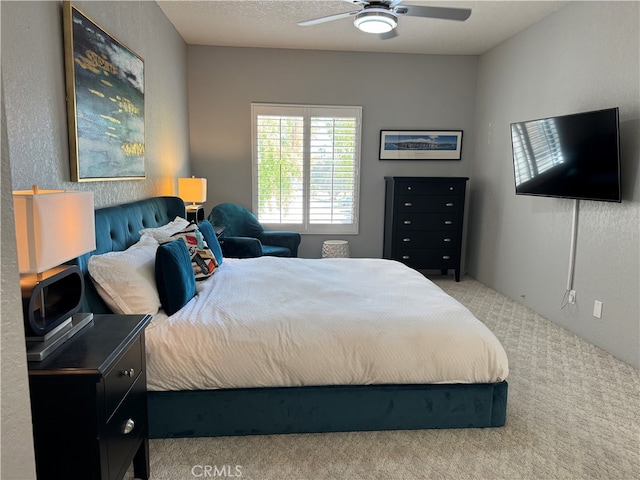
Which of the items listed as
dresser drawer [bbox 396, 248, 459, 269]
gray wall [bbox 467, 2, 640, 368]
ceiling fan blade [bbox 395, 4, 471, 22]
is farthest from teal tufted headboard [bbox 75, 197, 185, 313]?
gray wall [bbox 467, 2, 640, 368]

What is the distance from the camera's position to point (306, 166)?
538cm

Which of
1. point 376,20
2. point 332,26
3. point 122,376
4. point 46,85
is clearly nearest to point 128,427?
point 122,376

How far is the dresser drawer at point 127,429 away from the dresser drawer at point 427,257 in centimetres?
387

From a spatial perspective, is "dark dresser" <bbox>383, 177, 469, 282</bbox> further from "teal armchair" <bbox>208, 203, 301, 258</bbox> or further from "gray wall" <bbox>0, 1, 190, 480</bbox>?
"gray wall" <bbox>0, 1, 190, 480</bbox>

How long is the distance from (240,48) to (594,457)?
5173mm

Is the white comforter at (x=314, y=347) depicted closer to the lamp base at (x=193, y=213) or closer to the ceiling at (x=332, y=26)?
the lamp base at (x=193, y=213)

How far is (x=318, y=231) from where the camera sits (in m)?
5.56

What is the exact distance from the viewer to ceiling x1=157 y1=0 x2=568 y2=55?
3.82m

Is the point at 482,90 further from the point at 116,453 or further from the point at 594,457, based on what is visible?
the point at 116,453

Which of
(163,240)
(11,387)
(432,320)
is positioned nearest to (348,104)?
(163,240)

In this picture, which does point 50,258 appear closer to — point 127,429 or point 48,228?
→ point 48,228

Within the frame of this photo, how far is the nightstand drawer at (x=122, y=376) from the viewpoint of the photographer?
1414mm

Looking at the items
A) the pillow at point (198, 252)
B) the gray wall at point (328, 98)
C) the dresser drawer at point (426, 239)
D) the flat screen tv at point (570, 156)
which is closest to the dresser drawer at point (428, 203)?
the dresser drawer at point (426, 239)

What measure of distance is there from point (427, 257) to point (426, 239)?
23 cm
